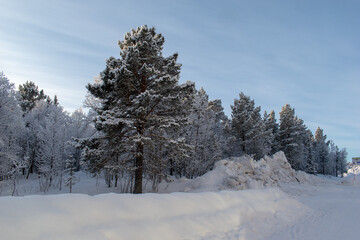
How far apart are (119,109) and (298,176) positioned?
2069cm

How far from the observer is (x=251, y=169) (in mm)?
17672

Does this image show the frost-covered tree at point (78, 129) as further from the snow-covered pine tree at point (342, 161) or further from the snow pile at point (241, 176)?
the snow-covered pine tree at point (342, 161)

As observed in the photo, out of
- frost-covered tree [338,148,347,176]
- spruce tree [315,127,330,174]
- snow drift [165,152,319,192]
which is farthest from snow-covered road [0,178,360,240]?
frost-covered tree [338,148,347,176]

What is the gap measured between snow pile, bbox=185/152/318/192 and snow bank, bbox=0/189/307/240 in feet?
22.5

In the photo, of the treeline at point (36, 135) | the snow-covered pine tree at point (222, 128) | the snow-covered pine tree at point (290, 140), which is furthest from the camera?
the snow-covered pine tree at point (290, 140)

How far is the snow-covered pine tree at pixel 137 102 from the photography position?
1136 centimetres

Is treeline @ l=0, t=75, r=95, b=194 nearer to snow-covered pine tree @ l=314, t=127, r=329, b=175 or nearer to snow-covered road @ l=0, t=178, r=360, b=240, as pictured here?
snow-covered road @ l=0, t=178, r=360, b=240

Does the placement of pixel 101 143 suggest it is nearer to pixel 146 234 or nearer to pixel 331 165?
pixel 146 234

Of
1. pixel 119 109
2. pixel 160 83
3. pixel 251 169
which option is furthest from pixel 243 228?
pixel 251 169

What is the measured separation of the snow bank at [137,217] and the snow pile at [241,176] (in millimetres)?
6860

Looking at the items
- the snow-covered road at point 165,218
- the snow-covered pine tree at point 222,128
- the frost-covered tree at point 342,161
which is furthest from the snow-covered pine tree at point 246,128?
the frost-covered tree at point 342,161

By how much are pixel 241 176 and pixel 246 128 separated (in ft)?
53.5

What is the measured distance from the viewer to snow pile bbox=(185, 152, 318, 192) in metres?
14.0

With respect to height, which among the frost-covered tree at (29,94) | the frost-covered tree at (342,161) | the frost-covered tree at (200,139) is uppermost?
the frost-covered tree at (29,94)
